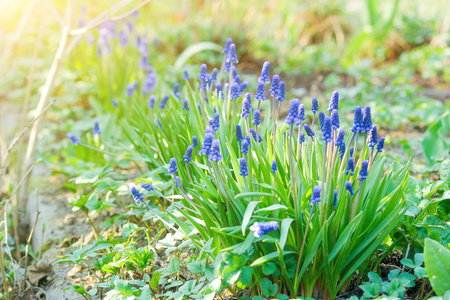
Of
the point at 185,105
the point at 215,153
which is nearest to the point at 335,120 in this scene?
the point at 215,153

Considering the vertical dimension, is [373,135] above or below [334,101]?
Result: below

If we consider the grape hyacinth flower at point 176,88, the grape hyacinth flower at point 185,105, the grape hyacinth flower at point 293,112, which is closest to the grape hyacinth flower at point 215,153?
the grape hyacinth flower at point 293,112

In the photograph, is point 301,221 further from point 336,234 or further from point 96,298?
point 96,298

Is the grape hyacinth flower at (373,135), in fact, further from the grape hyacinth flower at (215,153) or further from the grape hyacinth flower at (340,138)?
the grape hyacinth flower at (215,153)

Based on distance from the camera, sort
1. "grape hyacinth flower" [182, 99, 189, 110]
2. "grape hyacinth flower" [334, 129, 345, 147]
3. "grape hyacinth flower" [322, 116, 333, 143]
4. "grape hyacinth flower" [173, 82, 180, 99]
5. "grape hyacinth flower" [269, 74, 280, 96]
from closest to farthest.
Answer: "grape hyacinth flower" [322, 116, 333, 143] → "grape hyacinth flower" [334, 129, 345, 147] → "grape hyacinth flower" [269, 74, 280, 96] → "grape hyacinth flower" [182, 99, 189, 110] → "grape hyacinth flower" [173, 82, 180, 99]

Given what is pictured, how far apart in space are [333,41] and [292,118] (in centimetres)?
634

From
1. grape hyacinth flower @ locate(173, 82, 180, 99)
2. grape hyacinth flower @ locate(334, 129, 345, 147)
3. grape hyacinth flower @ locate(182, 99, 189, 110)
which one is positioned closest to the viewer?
grape hyacinth flower @ locate(334, 129, 345, 147)

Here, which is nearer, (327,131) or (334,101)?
(327,131)

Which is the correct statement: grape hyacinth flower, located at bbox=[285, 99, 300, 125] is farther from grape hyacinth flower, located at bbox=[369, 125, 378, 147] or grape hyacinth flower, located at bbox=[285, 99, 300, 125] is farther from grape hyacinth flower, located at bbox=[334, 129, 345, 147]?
grape hyacinth flower, located at bbox=[369, 125, 378, 147]

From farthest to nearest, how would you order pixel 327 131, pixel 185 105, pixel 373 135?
1. pixel 185 105
2. pixel 373 135
3. pixel 327 131

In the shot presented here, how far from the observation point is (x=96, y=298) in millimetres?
2076

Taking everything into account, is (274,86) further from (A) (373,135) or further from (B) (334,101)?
(A) (373,135)

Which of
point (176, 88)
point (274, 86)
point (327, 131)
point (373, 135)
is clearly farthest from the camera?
point (176, 88)

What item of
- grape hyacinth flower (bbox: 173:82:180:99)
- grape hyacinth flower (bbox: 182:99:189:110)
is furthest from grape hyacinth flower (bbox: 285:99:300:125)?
grape hyacinth flower (bbox: 173:82:180:99)
